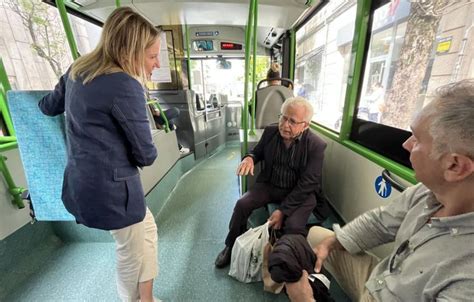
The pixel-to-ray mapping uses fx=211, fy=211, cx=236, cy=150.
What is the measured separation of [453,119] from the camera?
53cm

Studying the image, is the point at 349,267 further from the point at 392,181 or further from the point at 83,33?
the point at 83,33

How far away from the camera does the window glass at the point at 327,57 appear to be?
190 cm

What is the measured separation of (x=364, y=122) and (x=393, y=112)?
0.72ft

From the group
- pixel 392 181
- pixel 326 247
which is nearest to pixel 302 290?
pixel 326 247

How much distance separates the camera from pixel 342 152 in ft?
5.90

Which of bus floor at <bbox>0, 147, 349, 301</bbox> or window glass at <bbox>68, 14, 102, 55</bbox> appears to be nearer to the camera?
bus floor at <bbox>0, 147, 349, 301</bbox>

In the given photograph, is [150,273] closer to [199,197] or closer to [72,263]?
[72,263]

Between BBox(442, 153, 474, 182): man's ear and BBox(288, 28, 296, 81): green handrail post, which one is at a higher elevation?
BBox(288, 28, 296, 81): green handrail post

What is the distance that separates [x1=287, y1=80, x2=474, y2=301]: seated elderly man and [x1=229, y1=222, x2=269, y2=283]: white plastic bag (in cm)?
63

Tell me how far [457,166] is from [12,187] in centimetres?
230

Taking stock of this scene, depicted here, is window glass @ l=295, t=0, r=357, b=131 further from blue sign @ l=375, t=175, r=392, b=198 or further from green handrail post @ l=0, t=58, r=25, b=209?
green handrail post @ l=0, t=58, r=25, b=209

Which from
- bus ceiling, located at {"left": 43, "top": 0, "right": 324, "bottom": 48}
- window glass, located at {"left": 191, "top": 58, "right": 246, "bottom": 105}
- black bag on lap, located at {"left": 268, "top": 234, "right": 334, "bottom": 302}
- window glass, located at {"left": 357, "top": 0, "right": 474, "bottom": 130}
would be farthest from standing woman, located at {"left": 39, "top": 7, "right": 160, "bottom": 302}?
window glass, located at {"left": 191, "top": 58, "right": 246, "bottom": 105}

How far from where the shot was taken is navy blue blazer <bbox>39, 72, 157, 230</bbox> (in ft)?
2.66

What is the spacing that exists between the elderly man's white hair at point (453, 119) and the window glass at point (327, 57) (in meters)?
1.33
